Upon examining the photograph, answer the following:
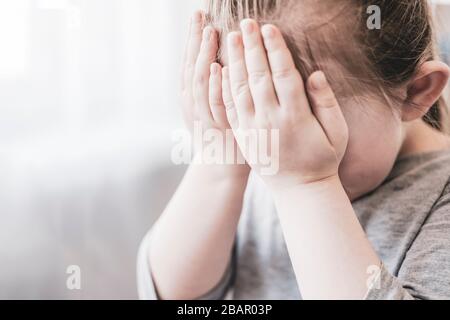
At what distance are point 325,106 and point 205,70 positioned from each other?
0.09 m

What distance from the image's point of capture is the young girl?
324 mm

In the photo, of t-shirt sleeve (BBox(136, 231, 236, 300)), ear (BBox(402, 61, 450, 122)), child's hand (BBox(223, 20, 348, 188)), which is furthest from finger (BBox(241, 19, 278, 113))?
t-shirt sleeve (BBox(136, 231, 236, 300))

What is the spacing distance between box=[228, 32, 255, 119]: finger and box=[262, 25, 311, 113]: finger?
17mm

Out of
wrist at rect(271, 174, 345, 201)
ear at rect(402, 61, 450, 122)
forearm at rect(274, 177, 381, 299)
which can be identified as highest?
ear at rect(402, 61, 450, 122)

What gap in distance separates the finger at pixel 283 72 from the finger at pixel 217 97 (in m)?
0.05

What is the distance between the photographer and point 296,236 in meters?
0.34

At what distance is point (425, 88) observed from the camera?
1.27 feet

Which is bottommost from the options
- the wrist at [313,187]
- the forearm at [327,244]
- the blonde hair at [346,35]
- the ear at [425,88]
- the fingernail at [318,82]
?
the forearm at [327,244]

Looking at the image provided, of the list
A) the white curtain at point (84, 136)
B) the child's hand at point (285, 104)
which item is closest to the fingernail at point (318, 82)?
the child's hand at point (285, 104)

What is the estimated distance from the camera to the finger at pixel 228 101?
343 mm

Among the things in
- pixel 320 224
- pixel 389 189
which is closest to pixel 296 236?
pixel 320 224

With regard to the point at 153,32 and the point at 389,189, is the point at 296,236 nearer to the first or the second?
the point at 389,189

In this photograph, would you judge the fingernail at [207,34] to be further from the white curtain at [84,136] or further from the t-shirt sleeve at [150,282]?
the t-shirt sleeve at [150,282]

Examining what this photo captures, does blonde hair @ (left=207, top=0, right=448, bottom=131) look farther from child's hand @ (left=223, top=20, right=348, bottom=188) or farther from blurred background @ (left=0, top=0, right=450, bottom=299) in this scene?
blurred background @ (left=0, top=0, right=450, bottom=299)
